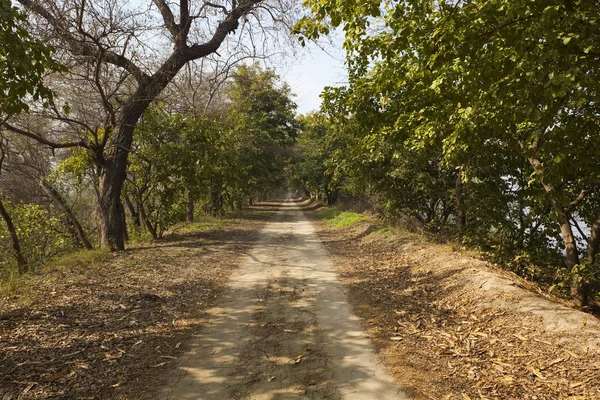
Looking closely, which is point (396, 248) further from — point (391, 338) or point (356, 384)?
point (356, 384)

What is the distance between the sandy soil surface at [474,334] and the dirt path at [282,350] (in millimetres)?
325

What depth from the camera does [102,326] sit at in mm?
4926

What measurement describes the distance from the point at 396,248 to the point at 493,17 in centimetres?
675

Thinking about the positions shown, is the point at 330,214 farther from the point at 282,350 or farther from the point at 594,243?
the point at 282,350

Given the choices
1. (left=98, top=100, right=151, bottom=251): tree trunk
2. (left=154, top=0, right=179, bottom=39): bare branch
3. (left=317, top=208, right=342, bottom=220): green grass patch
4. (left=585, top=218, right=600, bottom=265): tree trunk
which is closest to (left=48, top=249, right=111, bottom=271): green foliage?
(left=98, top=100, right=151, bottom=251): tree trunk

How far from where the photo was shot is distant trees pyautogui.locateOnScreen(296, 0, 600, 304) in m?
3.84

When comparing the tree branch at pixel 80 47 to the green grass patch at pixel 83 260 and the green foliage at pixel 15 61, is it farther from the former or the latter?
the green grass patch at pixel 83 260

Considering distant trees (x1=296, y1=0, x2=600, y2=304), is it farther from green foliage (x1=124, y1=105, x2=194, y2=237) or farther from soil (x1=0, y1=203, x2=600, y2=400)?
green foliage (x1=124, y1=105, x2=194, y2=237)

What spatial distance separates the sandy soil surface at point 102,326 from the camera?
3621mm

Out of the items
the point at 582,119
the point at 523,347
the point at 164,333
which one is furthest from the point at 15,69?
the point at 582,119

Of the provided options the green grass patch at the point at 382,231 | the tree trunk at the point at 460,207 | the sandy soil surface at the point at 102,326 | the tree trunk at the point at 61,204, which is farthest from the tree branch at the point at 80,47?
the tree trunk at the point at 460,207

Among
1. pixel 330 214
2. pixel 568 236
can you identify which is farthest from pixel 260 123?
pixel 568 236

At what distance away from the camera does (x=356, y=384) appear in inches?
140

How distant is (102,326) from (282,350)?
8.56 feet
